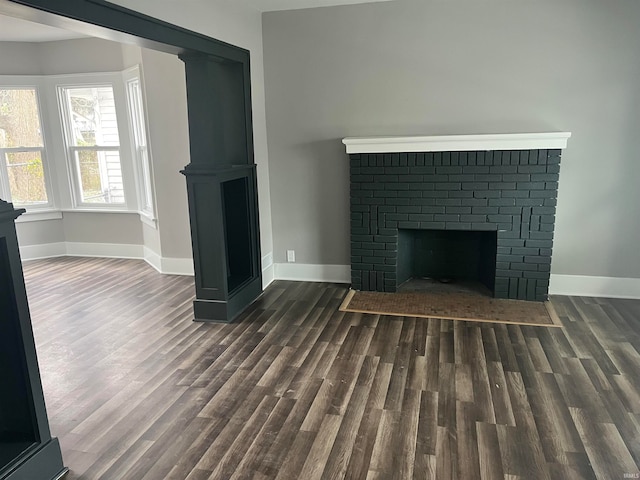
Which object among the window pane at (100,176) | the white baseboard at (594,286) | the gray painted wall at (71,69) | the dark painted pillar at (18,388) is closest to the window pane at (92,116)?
the window pane at (100,176)

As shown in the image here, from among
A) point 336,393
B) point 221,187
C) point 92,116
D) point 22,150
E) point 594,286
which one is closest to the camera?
point 336,393

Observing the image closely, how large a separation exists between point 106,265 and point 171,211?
1.28 meters

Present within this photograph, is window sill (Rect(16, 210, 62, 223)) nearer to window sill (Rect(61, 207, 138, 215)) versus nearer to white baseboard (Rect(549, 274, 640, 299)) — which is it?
window sill (Rect(61, 207, 138, 215))

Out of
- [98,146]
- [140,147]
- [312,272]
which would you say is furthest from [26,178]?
[312,272]

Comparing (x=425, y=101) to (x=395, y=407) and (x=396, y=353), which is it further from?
(x=395, y=407)

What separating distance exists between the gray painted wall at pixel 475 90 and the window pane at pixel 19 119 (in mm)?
3200

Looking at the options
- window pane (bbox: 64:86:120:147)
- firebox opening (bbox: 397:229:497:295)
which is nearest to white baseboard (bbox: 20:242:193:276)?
window pane (bbox: 64:86:120:147)

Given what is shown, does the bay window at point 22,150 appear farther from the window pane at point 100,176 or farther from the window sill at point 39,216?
the window pane at point 100,176

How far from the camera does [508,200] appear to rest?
161 inches

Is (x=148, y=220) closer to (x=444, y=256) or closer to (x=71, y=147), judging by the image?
(x=71, y=147)

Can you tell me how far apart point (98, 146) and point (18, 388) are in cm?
437

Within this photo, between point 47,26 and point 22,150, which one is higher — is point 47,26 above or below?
above

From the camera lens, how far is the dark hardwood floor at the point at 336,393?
88.9 inches

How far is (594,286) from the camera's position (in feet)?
14.0
